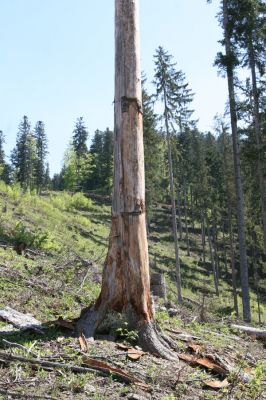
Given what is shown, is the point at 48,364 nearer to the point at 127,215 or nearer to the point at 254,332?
the point at 127,215

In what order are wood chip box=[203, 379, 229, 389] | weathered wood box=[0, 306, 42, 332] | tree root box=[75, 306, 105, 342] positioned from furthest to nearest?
weathered wood box=[0, 306, 42, 332] < tree root box=[75, 306, 105, 342] < wood chip box=[203, 379, 229, 389]

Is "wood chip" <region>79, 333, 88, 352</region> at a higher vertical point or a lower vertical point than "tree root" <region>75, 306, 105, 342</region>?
lower

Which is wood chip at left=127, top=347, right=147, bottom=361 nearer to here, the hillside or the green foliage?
the hillside

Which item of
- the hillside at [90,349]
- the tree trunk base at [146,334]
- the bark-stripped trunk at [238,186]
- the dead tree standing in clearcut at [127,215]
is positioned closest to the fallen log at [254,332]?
the hillside at [90,349]

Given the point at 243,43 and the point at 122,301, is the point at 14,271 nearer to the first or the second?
the point at 122,301

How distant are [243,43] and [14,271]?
14.9 m

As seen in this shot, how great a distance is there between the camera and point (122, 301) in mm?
5512

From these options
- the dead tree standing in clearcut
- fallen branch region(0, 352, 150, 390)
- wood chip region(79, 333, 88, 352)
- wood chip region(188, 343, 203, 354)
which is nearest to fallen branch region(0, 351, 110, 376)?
fallen branch region(0, 352, 150, 390)

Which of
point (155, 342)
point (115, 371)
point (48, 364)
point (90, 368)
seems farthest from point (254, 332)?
point (48, 364)

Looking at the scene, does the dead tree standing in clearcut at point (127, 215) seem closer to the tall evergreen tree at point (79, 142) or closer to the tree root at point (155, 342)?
the tree root at point (155, 342)

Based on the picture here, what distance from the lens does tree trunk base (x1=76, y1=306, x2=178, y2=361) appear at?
5.13 m

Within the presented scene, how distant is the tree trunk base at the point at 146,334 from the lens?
5.13 meters

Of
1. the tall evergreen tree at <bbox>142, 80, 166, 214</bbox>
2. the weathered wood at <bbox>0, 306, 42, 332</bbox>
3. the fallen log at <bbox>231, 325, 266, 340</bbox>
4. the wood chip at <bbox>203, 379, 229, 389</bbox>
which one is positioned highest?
the tall evergreen tree at <bbox>142, 80, 166, 214</bbox>

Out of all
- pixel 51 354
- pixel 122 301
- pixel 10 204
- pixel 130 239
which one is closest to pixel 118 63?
pixel 130 239
